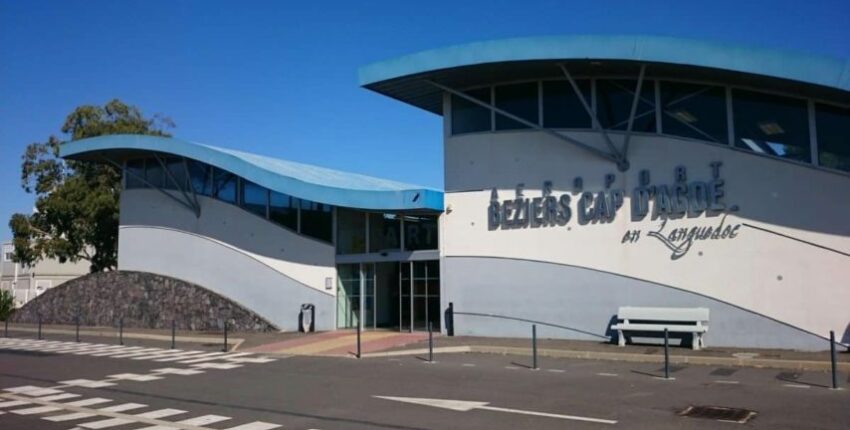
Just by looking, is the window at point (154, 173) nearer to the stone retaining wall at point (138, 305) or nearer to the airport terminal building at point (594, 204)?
the stone retaining wall at point (138, 305)

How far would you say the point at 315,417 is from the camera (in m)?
10.0

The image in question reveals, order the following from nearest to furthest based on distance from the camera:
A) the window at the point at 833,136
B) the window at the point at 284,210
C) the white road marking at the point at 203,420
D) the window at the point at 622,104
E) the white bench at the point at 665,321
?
1. the white road marking at the point at 203,420
2. the window at the point at 833,136
3. the white bench at the point at 665,321
4. the window at the point at 622,104
5. the window at the point at 284,210

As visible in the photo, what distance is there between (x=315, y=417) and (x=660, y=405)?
5.04 m

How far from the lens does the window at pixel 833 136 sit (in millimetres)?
17406

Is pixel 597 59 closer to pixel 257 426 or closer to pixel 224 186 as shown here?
pixel 257 426

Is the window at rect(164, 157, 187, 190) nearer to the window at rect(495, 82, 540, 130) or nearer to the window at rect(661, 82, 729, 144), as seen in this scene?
the window at rect(495, 82, 540, 130)

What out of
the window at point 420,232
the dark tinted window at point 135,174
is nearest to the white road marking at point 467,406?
the window at point 420,232

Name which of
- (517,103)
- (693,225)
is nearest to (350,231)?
(517,103)

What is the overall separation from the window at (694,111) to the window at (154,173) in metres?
21.8

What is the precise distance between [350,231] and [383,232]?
3.98ft

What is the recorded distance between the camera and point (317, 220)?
86.3 feet

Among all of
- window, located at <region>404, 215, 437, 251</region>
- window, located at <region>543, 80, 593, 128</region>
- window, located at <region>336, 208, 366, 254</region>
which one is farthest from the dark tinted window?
window, located at <region>543, 80, 593, 128</region>

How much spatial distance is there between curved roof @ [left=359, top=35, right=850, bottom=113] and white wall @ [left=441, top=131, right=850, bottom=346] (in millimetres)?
2227

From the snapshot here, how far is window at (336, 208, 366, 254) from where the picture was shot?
84.3 feet
